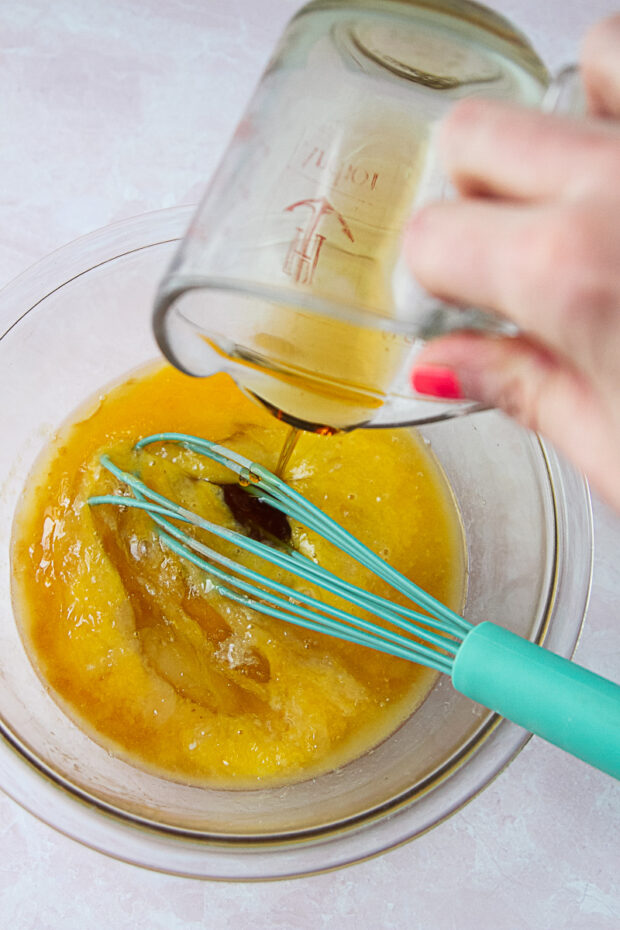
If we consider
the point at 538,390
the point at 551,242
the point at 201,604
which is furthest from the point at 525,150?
the point at 201,604

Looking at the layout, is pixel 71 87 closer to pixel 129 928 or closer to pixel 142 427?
pixel 142 427

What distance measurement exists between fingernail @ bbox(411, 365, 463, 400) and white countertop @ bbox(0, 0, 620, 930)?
58 centimetres

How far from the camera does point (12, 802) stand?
3.51 feet

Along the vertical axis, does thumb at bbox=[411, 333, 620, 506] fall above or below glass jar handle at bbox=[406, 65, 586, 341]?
below

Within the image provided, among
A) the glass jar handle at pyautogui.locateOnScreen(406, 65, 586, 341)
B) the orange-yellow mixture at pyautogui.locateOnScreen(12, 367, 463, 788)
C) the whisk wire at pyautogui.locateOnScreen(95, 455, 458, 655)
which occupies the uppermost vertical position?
the glass jar handle at pyautogui.locateOnScreen(406, 65, 586, 341)

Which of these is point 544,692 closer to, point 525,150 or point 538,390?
point 538,390

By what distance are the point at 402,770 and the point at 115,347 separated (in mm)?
732

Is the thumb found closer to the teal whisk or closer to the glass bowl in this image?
the teal whisk

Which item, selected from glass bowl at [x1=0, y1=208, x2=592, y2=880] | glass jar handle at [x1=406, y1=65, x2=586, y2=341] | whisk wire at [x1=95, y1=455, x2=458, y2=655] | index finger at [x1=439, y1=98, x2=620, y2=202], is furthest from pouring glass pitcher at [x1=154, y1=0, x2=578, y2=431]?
glass bowl at [x1=0, y1=208, x2=592, y2=880]

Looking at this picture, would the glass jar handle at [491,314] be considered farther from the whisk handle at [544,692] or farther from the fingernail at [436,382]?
the whisk handle at [544,692]

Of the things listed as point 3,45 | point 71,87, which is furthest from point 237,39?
point 3,45

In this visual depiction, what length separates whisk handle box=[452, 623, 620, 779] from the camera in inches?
31.4

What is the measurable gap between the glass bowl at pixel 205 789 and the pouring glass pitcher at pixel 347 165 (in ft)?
1.43

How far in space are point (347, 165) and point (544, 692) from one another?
553 mm
